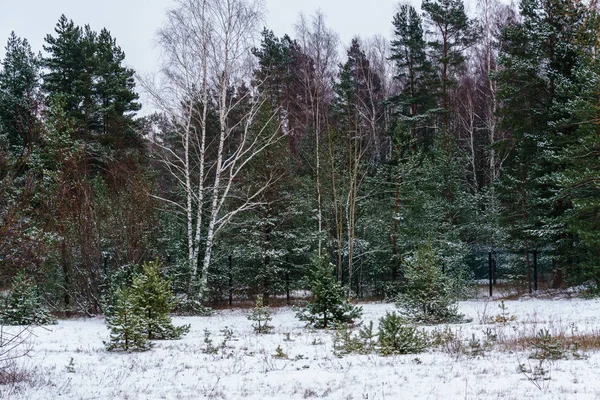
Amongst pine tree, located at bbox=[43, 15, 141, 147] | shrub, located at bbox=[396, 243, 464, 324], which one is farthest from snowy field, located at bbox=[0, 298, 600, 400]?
pine tree, located at bbox=[43, 15, 141, 147]

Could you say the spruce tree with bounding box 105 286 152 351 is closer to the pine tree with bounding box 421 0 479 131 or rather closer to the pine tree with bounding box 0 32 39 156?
the pine tree with bounding box 0 32 39 156

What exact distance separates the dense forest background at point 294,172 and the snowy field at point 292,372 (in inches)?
159

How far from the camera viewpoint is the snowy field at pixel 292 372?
229 inches

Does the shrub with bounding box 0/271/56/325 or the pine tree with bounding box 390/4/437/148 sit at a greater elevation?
the pine tree with bounding box 390/4/437/148

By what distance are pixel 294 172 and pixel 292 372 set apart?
16.2 metres

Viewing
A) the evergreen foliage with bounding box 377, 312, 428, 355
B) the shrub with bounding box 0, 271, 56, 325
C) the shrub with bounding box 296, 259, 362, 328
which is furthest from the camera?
the shrub with bounding box 0, 271, 56, 325

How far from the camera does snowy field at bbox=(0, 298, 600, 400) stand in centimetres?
582

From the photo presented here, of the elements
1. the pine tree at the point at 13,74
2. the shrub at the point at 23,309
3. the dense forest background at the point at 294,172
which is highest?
the pine tree at the point at 13,74

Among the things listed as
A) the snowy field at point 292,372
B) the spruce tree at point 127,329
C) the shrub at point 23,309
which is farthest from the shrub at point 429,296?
the shrub at point 23,309

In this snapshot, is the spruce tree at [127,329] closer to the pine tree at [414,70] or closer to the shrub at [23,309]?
the shrub at [23,309]

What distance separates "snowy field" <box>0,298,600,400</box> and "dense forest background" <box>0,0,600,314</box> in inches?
159

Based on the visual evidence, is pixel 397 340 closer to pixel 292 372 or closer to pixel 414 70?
pixel 292 372

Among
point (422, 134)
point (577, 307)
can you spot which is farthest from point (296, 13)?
point (577, 307)

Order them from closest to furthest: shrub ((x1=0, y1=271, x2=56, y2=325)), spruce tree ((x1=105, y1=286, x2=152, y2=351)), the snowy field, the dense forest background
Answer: the snowy field
spruce tree ((x1=105, y1=286, x2=152, y2=351))
shrub ((x1=0, y1=271, x2=56, y2=325))
the dense forest background
